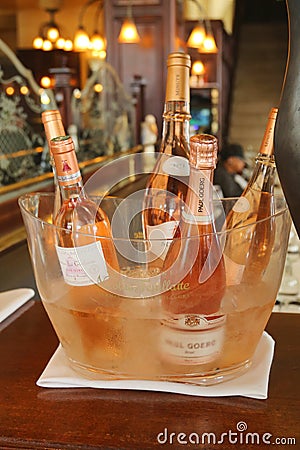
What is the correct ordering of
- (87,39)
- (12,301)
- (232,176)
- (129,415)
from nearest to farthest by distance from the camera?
(129,415) → (12,301) → (232,176) → (87,39)

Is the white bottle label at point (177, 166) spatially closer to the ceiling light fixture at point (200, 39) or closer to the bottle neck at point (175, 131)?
the bottle neck at point (175, 131)

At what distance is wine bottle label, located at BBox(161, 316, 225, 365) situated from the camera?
1.73ft

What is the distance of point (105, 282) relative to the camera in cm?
53

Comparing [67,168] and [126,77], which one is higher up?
[67,168]

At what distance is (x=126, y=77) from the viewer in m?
4.84

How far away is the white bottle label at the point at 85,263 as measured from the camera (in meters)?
0.53

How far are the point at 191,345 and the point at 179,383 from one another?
4cm

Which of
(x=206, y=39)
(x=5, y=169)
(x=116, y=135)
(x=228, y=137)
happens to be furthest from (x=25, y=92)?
(x=228, y=137)

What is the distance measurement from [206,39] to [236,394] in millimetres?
5565

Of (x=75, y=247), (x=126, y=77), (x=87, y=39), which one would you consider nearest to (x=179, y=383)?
(x=75, y=247)

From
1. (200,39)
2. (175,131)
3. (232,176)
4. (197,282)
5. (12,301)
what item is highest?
(200,39)

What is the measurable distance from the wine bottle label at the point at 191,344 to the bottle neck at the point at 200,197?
9cm

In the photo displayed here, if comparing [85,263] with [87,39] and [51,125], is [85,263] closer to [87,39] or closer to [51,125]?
[51,125]

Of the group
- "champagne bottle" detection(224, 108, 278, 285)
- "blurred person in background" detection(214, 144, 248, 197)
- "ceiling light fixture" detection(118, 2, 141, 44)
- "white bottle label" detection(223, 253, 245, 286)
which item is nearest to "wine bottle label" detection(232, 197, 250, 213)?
"champagne bottle" detection(224, 108, 278, 285)
